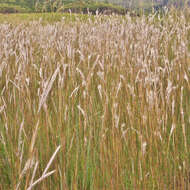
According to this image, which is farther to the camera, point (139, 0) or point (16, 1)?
point (16, 1)

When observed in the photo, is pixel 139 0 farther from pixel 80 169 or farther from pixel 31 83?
pixel 80 169

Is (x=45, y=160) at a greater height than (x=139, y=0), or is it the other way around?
(x=139, y=0)

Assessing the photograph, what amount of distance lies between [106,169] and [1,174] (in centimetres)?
56

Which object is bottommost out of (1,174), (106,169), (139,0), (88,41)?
(1,174)

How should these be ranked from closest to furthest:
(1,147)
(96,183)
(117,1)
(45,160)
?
(96,183) → (45,160) → (1,147) → (117,1)

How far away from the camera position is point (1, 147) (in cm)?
160

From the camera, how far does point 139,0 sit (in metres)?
3.80

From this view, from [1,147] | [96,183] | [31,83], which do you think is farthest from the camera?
[31,83]

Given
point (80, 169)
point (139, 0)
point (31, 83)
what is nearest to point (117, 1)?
point (139, 0)

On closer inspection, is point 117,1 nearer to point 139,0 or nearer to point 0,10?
point 139,0

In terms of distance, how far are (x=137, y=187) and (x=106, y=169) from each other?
17cm

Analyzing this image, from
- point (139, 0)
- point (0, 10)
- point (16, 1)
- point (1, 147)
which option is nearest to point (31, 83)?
point (1, 147)

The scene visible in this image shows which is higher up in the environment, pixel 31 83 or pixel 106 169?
pixel 31 83

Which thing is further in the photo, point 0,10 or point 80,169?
point 0,10
